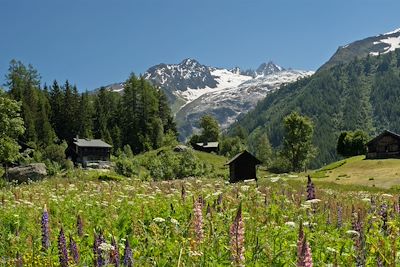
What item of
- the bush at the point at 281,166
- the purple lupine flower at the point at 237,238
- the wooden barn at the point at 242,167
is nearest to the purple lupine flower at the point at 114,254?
the purple lupine flower at the point at 237,238

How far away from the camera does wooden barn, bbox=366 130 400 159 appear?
85.8 m

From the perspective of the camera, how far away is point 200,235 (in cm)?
455

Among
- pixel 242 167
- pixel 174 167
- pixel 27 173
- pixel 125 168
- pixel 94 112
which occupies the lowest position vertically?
pixel 242 167

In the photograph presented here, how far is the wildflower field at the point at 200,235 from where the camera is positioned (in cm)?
468

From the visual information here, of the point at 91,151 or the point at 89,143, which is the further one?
the point at 91,151

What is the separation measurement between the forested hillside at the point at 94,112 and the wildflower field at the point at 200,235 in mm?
84420

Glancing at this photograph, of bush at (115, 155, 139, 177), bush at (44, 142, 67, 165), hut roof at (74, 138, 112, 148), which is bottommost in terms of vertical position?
bush at (115, 155, 139, 177)

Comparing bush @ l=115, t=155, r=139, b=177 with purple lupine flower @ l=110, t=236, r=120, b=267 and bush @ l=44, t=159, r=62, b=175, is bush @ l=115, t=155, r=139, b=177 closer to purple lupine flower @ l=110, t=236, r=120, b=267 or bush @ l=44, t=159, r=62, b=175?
bush @ l=44, t=159, r=62, b=175

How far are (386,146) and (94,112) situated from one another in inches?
2451

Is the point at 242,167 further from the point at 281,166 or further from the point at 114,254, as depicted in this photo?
the point at 281,166

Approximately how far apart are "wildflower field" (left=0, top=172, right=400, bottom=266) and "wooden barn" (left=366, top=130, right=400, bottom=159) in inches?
3087

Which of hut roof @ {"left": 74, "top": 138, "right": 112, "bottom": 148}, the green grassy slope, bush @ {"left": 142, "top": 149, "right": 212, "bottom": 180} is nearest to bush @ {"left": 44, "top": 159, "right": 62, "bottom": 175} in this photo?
bush @ {"left": 142, "top": 149, "right": 212, "bottom": 180}

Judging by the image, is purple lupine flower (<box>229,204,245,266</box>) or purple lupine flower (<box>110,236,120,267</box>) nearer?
purple lupine flower (<box>229,204,245,266</box>)

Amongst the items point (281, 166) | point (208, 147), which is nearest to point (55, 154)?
point (208, 147)
